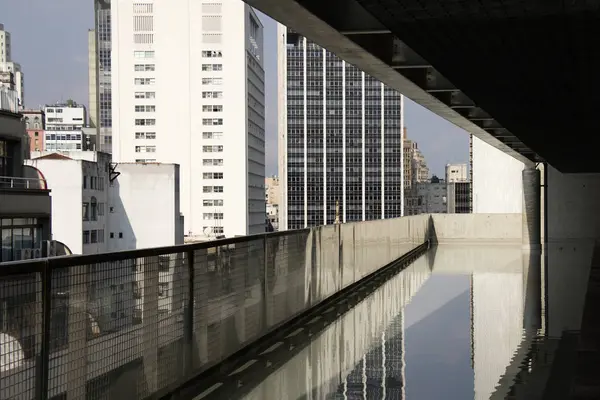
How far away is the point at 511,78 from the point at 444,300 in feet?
15.3

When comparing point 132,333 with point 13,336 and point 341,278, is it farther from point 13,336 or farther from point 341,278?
point 341,278

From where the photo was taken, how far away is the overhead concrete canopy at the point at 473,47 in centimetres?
727

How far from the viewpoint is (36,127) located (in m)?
176

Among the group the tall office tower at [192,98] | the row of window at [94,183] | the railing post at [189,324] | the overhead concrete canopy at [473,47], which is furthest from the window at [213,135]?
the railing post at [189,324]

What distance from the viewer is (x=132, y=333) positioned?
5848mm

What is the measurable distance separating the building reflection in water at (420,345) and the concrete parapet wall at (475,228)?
56.4 feet

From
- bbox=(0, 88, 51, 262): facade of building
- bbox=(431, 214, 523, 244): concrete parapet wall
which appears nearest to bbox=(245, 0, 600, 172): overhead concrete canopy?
bbox=(431, 214, 523, 244): concrete parapet wall

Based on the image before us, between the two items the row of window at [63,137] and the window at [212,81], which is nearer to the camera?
the window at [212,81]

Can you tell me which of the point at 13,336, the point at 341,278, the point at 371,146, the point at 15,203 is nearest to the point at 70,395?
the point at 13,336

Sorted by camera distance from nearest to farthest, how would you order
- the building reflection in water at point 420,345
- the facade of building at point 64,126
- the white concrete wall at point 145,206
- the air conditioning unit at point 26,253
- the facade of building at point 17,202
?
the building reflection in water at point 420,345, the facade of building at point 17,202, the air conditioning unit at point 26,253, the white concrete wall at point 145,206, the facade of building at point 64,126

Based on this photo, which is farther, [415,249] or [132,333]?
[415,249]

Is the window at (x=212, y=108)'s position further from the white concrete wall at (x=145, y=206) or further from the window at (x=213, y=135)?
the white concrete wall at (x=145, y=206)

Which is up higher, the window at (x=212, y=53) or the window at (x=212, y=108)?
the window at (x=212, y=53)

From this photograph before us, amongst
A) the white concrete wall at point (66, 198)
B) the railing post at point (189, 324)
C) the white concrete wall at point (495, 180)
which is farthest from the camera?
the white concrete wall at point (66, 198)
